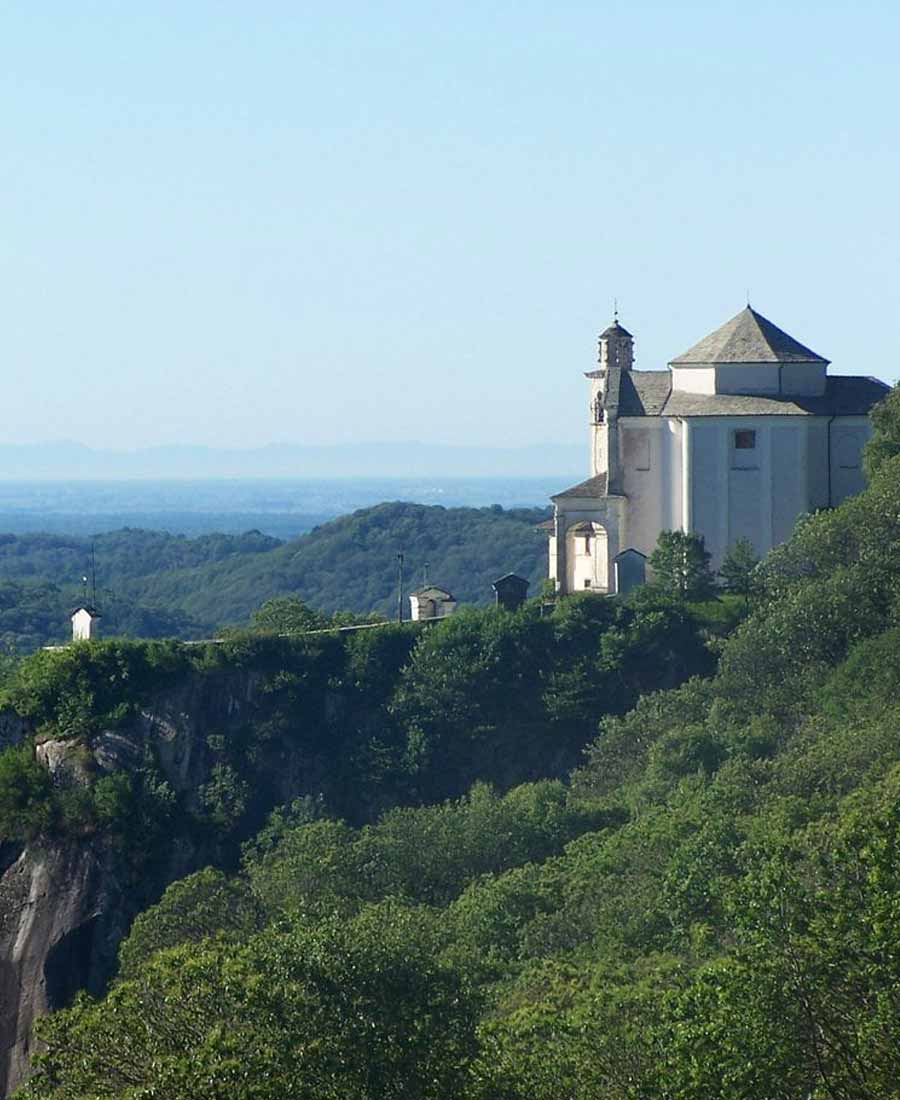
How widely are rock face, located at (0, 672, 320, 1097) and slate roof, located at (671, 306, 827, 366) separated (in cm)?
1159

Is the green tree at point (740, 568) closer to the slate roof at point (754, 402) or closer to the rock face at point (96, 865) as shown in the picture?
the slate roof at point (754, 402)

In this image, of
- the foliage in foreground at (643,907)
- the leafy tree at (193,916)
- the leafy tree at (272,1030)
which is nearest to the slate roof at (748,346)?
the foliage in foreground at (643,907)

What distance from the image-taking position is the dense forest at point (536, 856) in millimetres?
27062

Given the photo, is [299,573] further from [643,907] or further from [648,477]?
[643,907]

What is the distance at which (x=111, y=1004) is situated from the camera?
28.3 meters

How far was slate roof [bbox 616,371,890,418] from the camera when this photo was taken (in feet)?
178

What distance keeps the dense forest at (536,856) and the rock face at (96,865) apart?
40 centimetres

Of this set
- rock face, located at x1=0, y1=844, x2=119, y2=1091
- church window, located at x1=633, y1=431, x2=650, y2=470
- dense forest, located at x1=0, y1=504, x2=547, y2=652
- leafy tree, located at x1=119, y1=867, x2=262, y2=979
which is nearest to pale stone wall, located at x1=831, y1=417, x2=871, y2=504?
church window, located at x1=633, y1=431, x2=650, y2=470

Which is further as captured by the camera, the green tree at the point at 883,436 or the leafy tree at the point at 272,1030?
the green tree at the point at 883,436

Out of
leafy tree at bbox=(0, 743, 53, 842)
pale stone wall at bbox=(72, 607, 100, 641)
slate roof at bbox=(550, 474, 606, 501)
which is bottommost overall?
leafy tree at bbox=(0, 743, 53, 842)

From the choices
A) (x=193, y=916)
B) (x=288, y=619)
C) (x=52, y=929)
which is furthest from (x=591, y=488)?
(x=193, y=916)

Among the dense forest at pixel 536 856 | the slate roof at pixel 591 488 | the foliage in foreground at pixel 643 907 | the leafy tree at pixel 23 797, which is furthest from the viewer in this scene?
the slate roof at pixel 591 488

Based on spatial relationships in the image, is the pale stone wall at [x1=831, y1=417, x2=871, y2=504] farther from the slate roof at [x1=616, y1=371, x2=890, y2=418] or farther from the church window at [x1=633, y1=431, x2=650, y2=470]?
the church window at [x1=633, y1=431, x2=650, y2=470]

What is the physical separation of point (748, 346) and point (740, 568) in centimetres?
485
